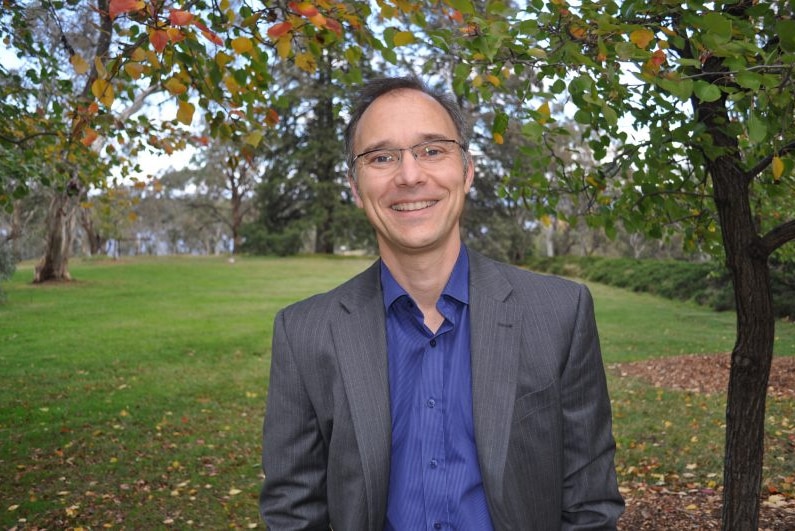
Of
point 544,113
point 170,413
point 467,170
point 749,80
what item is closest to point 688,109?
point 544,113

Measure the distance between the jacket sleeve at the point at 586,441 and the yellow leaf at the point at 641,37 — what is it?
144 cm

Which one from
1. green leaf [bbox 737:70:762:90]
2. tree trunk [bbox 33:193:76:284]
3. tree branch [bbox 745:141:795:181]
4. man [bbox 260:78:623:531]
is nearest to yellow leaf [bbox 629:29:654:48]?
green leaf [bbox 737:70:762:90]

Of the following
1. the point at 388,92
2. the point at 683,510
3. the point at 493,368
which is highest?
the point at 388,92

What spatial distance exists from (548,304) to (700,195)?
288 centimetres

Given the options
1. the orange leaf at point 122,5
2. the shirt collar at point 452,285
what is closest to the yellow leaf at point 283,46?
the orange leaf at point 122,5

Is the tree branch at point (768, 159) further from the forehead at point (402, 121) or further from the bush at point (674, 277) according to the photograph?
the bush at point (674, 277)

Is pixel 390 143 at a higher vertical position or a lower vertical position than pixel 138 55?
lower

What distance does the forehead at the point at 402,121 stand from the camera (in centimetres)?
230

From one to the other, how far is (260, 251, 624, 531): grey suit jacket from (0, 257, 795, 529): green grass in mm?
4279

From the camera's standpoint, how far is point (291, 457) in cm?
229

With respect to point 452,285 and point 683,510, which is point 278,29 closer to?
point 452,285

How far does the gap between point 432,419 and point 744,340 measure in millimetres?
2868

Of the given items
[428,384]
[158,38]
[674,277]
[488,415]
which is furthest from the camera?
[674,277]

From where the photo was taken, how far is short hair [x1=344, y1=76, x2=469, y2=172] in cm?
237
